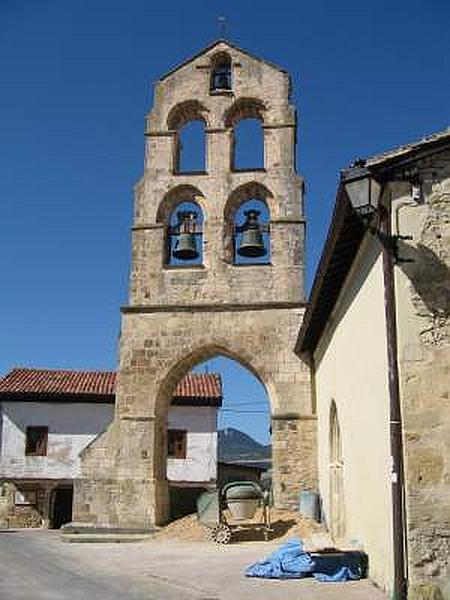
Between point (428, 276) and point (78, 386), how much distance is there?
74.1ft

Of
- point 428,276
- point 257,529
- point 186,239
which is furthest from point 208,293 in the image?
point 428,276

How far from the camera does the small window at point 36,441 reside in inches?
1076

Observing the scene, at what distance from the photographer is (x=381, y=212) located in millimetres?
7988

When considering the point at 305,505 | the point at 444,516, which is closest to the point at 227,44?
the point at 305,505

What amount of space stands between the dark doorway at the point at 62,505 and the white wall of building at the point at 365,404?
58.3ft

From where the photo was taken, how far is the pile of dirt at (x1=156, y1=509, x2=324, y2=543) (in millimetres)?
14703

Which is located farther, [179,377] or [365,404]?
[179,377]

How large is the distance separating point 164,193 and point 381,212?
11.2m

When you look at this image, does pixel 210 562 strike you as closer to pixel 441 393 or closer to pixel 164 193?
pixel 441 393

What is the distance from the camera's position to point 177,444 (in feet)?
92.2

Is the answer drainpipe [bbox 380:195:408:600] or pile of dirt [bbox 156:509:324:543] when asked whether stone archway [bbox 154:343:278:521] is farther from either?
drainpipe [bbox 380:195:408:600]

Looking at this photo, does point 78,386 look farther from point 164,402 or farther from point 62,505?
point 164,402

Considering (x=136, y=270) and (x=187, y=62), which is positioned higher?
(x=187, y=62)

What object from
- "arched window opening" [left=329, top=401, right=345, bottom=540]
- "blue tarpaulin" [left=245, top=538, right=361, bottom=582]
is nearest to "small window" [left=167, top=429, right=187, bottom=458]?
"arched window opening" [left=329, top=401, right=345, bottom=540]
